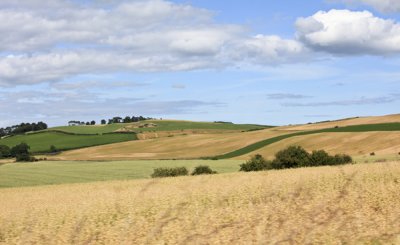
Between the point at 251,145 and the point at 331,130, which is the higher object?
the point at 331,130

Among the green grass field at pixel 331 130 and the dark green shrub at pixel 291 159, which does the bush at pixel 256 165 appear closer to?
the dark green shrub at pixel 291 159

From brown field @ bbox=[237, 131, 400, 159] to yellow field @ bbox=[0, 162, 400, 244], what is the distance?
5006 cm

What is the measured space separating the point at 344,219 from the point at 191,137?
3914 inches

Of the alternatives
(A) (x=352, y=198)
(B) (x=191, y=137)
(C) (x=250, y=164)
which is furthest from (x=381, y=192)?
(B) (x=191, y=137)

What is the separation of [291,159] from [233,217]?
113 feet

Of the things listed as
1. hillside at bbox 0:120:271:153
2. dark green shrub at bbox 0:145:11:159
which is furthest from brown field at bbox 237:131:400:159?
dark green shrub at bbox 0:145:11:159

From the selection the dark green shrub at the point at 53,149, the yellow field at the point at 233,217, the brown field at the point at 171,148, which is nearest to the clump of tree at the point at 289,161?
the yellow field at the point at 233,217

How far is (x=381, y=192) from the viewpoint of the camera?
20609mm

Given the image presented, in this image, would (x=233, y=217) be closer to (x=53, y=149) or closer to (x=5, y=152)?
(x=53, y=149)

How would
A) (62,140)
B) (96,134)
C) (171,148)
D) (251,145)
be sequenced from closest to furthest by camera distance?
(251,145) < (171,148) < (62,140) < (96,134)

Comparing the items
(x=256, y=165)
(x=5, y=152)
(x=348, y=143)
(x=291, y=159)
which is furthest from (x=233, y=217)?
(x=5, y=152)

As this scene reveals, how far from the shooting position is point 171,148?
103m

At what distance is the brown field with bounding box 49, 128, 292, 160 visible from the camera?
94.4 metres

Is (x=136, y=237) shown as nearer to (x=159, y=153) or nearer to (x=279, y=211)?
(x=279, y=211)
